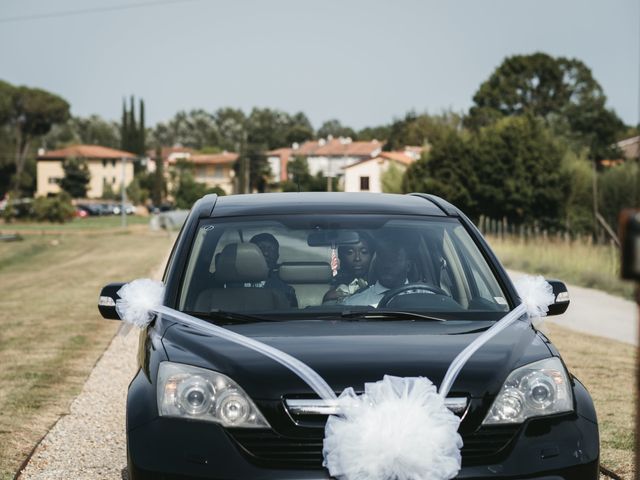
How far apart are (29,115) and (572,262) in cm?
10014

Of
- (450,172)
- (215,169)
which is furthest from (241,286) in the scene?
(215,169)

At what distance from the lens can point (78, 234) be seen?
66.2 metres

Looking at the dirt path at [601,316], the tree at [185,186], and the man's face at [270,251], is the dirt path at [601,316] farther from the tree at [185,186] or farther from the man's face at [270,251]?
the tree at [185,186]

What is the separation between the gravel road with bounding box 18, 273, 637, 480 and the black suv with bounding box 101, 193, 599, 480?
49.8 inches

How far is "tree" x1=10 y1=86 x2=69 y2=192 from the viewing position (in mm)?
118525

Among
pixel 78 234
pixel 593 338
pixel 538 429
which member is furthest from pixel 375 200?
pixel 78 234

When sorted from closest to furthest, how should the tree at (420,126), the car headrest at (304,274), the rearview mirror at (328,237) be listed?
the rearview mirror at (328,237) < the car headrest at (304,274) < the tree at (420,126)

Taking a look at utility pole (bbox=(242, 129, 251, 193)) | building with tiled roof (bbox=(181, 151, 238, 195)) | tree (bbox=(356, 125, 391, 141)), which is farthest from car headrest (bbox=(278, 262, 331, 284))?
tree (bbox=(356, 125, 391, 141))

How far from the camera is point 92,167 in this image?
152625 millimetres

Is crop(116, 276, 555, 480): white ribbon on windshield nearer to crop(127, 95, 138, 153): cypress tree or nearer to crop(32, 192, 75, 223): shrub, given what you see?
crop(32, 192, 75, 223): shrub

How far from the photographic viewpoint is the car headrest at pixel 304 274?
568 cm

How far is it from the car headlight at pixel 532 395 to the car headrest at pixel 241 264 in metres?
1.58

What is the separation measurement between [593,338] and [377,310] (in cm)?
1025

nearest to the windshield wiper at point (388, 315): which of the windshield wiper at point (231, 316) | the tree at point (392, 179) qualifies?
the windshield wiper at point (231, 316)
